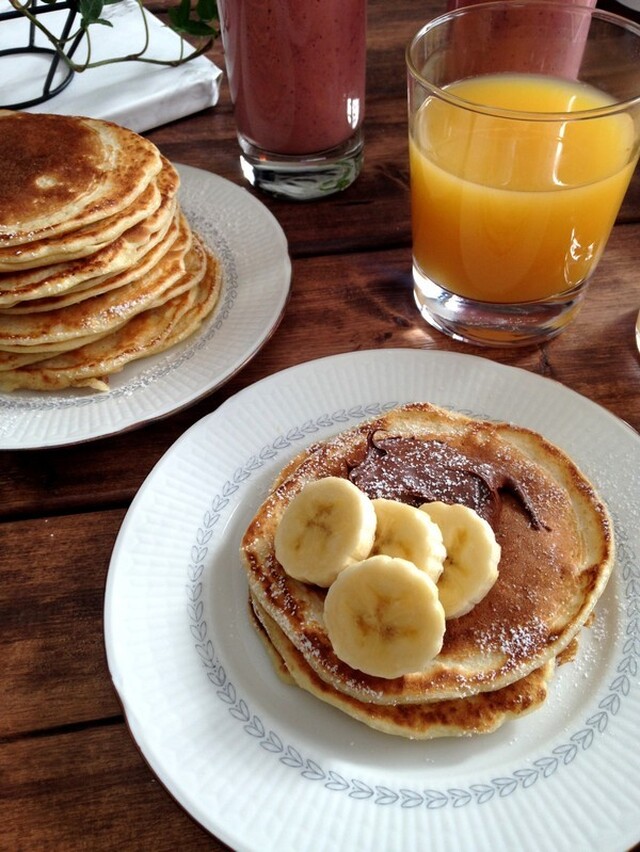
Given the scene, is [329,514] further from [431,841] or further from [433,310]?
[433,310]

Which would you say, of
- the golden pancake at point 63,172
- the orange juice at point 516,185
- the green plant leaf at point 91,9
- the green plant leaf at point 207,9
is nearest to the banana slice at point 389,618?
the orange juice at point 516,185

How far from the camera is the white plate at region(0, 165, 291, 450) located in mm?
1220

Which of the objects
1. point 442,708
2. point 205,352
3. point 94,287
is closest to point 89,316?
point 94,287

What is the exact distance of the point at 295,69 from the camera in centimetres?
148

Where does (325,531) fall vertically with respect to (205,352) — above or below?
above

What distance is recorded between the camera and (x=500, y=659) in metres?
0.90

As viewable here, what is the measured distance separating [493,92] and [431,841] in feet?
3.77

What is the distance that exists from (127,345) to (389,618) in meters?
0.72

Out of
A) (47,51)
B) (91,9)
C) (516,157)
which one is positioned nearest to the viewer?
(516,157)

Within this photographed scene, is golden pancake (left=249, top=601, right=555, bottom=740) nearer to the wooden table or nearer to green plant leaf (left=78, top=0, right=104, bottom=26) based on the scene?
the wooden table

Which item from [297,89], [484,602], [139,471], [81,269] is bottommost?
[139,471]

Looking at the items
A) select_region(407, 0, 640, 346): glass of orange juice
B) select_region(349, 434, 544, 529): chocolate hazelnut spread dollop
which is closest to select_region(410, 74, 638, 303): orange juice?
select_region(407, 0, 640, 346): glass of orange juice

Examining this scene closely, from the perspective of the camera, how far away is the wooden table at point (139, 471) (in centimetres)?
89

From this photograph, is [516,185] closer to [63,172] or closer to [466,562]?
[466,562]
